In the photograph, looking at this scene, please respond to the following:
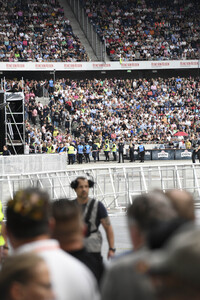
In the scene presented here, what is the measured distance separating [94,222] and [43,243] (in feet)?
9.51

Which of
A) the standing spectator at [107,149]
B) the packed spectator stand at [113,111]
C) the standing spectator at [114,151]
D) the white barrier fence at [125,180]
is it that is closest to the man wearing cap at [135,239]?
the white barrier fence at [125,180]

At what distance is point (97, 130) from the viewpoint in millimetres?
40000

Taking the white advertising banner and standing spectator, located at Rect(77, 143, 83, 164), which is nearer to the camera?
standing spectator, located at Rect(77, 143, 83, 164)

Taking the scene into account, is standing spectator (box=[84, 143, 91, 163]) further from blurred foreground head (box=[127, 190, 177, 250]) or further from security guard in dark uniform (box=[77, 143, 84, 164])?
blurred foreground head (box=[127, 190, 177, 250])

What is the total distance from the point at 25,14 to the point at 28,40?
348 centimetres

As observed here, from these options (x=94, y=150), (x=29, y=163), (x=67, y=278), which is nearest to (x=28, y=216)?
(x=67, y=278)

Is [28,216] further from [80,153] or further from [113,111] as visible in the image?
[113,111]

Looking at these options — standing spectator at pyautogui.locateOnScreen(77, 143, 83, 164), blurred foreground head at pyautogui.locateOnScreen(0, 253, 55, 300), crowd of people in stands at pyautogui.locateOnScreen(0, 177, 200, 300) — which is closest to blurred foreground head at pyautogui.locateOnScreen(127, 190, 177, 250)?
crowd of people in stands at pyautogui.locateOnScreen(0, 177, 200, 300)

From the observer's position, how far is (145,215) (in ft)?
9.93

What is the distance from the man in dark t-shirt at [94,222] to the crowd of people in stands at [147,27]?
42.5m

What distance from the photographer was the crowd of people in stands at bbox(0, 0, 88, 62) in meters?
44.8

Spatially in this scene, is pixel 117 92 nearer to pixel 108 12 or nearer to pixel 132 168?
pixel 108 12

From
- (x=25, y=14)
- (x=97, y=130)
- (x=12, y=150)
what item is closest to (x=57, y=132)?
(x=97, y=130)

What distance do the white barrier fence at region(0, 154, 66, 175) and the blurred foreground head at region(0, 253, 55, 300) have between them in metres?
A: 22.3
